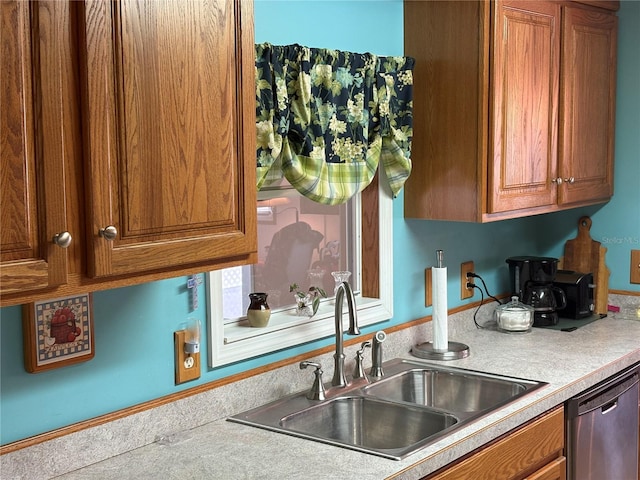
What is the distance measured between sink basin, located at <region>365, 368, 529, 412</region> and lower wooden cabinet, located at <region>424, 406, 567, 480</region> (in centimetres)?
15

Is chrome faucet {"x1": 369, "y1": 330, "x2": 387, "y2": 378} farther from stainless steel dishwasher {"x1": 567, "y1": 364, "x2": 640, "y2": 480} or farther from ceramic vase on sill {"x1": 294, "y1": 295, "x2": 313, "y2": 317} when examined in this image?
stainless steel dishwasher {"x1": 567, "y1": 364, "x2": 640, "y2": 480}

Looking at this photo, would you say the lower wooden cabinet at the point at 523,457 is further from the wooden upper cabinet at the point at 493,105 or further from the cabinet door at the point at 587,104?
the cabinet door at the point at 587,104

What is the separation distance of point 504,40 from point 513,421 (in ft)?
4.26

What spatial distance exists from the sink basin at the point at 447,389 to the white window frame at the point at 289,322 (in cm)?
24

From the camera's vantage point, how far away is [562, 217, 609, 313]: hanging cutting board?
377 centimetres

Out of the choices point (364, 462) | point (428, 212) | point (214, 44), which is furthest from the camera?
point (428, 212)

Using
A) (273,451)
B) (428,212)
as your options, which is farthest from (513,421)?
(428,212)

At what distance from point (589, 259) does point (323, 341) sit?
1.60 m

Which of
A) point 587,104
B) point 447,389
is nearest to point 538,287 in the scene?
point 587,104

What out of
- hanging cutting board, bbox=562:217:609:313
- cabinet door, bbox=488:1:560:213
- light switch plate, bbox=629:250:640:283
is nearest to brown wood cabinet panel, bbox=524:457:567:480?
cabinet door, bbox=488:1:560:213

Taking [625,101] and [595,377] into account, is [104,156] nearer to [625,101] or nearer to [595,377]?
[595,377]

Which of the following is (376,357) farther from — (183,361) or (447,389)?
(183,361)

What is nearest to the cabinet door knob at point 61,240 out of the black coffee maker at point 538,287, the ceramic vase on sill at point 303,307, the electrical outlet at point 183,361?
the electrical outlet at point 183,361

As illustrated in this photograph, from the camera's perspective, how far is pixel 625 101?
3.74 m
